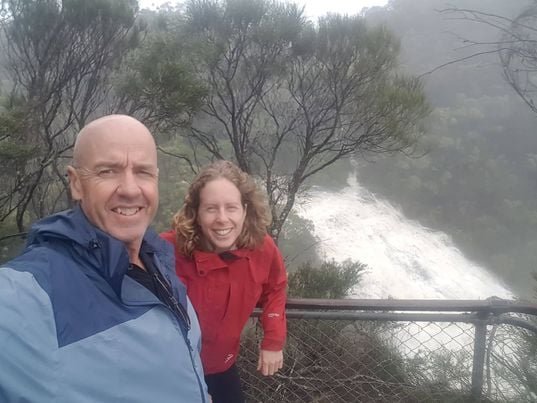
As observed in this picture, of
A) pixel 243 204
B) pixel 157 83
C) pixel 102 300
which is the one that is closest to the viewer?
pixel 102 300

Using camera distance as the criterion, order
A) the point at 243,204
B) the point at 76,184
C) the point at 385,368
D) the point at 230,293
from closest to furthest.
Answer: the point at 76,184
the point at 230,293
the point at 243,204
the point at 385,368

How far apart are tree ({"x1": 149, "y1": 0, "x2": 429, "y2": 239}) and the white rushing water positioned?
512 centimetres

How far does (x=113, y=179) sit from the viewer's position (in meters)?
0.97

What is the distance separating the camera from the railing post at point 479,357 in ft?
5.45

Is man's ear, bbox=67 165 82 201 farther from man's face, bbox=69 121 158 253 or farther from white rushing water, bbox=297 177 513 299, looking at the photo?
white rushing water, bbox=297 177 513 299

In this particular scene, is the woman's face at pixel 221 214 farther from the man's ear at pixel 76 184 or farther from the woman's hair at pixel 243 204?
the man's ear at pixel 76 184

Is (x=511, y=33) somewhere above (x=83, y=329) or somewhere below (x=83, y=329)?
above

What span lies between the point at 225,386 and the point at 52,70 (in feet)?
17.7

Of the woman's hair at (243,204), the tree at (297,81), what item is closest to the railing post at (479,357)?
the woman's hair at (243,204)

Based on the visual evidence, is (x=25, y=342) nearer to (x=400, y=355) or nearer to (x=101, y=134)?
(x=101, y=134)

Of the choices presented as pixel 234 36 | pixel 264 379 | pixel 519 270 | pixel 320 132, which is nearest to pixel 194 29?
pixel 234 36

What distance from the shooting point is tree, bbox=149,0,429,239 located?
6.31 meters

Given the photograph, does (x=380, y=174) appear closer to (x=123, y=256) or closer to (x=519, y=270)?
(x=519, y=270)

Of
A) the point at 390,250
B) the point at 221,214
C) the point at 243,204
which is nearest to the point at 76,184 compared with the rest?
the point at 221,214
